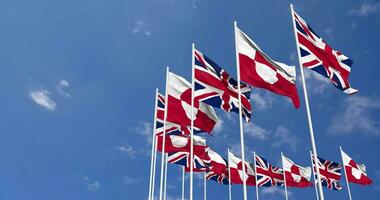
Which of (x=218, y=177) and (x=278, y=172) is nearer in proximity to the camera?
(x=218, y=177)

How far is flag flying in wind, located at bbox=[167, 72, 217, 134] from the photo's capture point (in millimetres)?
19781

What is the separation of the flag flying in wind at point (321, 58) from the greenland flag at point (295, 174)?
63.5ft

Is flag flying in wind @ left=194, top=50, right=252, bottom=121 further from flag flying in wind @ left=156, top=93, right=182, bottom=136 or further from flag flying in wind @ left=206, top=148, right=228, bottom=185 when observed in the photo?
flag flying in wind @ left=206, top=148, right=228, bottom=185

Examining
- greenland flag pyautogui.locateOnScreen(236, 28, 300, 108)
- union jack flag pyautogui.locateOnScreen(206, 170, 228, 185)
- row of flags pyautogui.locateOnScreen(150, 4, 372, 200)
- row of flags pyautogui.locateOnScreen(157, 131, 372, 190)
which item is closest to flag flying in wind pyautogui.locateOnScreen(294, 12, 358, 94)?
row of flags pyautogui.locateOnScreen(150, 4, 372, 200)

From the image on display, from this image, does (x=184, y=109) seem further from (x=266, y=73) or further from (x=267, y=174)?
A: (x=267, y=174)

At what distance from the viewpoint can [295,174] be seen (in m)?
34.6

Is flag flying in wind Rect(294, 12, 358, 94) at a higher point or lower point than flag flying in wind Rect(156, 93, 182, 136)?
lower

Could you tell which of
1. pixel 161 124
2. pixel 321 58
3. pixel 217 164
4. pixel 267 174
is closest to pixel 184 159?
pixel 161 124

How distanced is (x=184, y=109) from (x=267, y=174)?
1561 cm

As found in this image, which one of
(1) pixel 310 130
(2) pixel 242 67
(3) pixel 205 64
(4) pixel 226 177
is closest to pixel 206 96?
(3) pixel 205 64

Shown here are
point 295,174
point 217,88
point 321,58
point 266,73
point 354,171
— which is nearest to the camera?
point 266,73

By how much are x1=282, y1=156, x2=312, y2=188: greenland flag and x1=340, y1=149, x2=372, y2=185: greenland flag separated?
3418mm

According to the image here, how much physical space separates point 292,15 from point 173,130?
35.5ft

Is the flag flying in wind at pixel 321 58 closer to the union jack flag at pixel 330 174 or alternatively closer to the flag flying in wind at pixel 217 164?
the flag flying in wind at pixel 217 164
